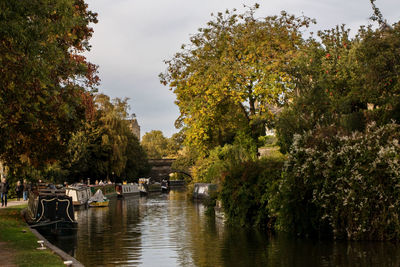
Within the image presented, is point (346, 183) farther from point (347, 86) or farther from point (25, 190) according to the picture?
point (25, 190)

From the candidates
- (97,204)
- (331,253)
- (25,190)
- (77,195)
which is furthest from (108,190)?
(331,253)

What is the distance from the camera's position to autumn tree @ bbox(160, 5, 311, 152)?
101ft

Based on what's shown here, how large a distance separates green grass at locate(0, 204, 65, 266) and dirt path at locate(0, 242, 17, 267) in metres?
0.12

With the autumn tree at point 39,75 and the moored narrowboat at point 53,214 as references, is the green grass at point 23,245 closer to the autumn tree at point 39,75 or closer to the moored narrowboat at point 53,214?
the moored narrowboat at point 53,214

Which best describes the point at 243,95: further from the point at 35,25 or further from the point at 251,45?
the point at 35,25

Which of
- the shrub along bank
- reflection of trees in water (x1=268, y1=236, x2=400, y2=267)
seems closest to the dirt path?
reflection of trees in water (x1=268, y1=236, x2=400, y2=267)

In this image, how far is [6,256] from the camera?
15352mm

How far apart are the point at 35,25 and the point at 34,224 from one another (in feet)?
45.3

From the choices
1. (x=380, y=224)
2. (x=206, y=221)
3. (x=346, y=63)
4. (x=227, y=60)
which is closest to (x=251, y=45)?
(x=227, y=60)

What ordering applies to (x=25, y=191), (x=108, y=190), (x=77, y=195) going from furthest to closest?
1. (x=108, y=190)
2. (x=25, y=191)
3. (x=77, y=195)

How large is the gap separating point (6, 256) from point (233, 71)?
59.0 ft

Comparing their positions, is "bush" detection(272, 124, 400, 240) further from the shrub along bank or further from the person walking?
the person walking

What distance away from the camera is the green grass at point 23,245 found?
46.9 feet

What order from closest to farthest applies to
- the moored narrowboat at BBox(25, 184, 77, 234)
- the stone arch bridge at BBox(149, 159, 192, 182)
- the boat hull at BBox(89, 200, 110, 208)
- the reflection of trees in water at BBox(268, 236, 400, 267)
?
the reflection of trees in water at BBox(268, 236, 400, 267), the moored narrowboat at BBox(25, 184, 77, 234), the boat hull at BBox(89, 200, 110, 208), the stone arch bridge at BBox(149, 159, 192, 182)
